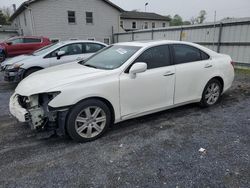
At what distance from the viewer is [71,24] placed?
20.5 m

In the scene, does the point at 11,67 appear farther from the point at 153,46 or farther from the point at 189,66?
the point at 189,66

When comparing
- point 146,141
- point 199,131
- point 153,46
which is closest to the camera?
point 146,141

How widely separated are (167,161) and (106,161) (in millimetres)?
829

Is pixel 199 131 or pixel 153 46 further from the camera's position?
pixel 153 46

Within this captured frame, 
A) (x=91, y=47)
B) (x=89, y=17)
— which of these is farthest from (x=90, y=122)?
(x=89, y=17)

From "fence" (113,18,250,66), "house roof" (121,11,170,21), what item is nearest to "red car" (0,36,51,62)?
"fence" (113,18,250,66)

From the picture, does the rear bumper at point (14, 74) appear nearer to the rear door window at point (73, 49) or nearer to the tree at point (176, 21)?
the rear door window at point (73, 49)

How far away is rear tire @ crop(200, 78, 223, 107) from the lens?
15.5 ft

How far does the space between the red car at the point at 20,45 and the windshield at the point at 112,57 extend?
9191 mm

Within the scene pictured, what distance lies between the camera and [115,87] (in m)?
3.42

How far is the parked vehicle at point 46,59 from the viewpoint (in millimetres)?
6641

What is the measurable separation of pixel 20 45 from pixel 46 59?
23.3 feet

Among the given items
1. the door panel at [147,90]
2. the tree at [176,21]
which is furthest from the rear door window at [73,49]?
the tree at [176,21]

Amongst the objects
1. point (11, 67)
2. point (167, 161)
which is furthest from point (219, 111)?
point (11, 67)
